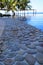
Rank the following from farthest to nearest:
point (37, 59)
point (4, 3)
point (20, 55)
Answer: point (4, 3) < point (20, 55) < point (37, 59)

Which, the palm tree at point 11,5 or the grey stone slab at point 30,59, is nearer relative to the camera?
the grey stone slab at point 30,59

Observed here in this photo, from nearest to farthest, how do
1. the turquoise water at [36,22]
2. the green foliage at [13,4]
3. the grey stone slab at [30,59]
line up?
the grey stone slab at [30,59] → the turquoise water at [36,22] → the green foliage at [13,4]

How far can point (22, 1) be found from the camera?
2356cm

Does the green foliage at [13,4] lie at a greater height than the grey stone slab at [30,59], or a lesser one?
lesser

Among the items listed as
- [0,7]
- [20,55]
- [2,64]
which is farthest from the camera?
[0,7]

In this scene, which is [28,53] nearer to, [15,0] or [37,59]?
[37,59]

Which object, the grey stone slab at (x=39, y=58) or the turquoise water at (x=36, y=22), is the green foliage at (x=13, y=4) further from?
the grey stone slab at (x=39, y=58)

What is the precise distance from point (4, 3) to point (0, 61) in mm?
20477

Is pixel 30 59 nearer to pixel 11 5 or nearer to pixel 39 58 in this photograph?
pixel 39 58

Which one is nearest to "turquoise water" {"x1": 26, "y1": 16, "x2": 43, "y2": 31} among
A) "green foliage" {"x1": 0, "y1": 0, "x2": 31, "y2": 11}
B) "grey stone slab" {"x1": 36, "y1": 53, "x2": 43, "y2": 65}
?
"grey stone slab" {"x1": 36, "y1": 53, "x2": 43, "y2": 65}

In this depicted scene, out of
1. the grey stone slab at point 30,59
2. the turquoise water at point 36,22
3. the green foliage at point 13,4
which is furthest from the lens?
the green foliage at point 13,4

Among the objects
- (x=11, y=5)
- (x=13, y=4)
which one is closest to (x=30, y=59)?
(x=13, y=4)

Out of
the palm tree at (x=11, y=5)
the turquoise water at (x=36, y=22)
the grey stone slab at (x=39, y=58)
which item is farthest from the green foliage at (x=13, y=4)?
the grey stone slab at (x=39, y=58)

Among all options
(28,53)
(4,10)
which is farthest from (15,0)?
(28,53)
